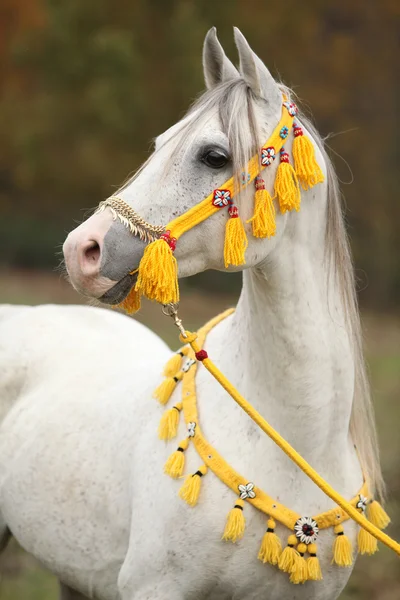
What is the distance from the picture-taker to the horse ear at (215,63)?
2613 mm

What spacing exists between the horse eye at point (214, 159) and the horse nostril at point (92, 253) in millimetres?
408

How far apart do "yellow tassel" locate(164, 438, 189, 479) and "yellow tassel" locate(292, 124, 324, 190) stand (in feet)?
3.06

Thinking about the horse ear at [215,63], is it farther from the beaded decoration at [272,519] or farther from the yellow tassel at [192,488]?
the yellow tassel at [192,488]

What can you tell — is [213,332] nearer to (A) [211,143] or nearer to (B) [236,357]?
(B) [236,357]

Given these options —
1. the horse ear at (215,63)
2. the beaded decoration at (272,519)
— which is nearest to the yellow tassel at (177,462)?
the beaded decoration at (272,519)

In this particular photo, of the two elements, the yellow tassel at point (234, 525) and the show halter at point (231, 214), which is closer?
the show halter at point (231, 214)

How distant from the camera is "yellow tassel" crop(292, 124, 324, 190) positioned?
8.18ft

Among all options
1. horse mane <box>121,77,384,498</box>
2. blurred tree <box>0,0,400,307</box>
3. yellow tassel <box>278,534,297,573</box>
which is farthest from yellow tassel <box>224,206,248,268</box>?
blurred tree <box>0,0,400,307</box>

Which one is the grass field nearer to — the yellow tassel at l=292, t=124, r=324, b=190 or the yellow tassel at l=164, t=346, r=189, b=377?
the yellow tassel at l=164, t=346, r=189, b=377

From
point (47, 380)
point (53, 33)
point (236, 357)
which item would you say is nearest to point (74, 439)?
point (47, 380)

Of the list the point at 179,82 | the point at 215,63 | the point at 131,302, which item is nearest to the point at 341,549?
the point at 131,302

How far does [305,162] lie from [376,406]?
6307 millimetres

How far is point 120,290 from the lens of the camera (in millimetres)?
2436

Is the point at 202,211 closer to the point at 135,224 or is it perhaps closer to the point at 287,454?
the point at 135,224
